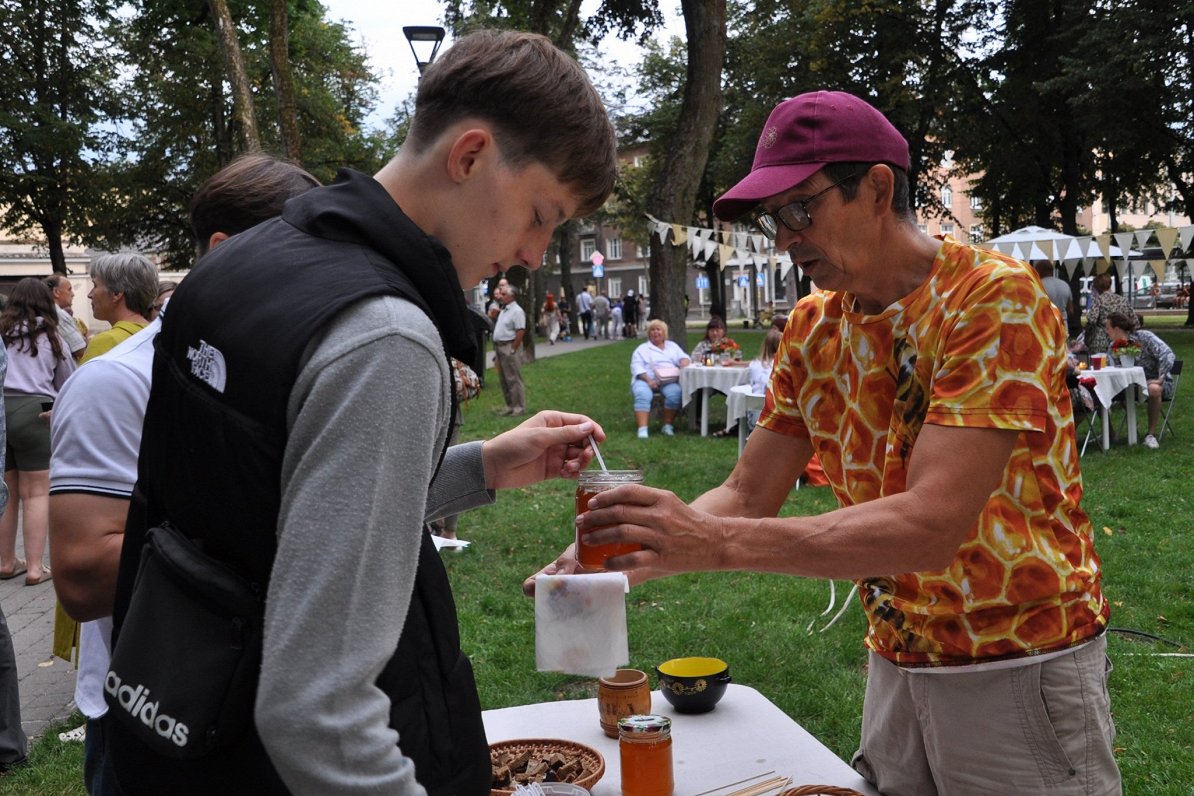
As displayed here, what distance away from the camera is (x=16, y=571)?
7.18 metres

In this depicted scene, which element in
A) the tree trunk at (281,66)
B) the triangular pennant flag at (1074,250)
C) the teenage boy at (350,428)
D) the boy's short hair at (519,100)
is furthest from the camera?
the triangular pennant flag at (1074,250)

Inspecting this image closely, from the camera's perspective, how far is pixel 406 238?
1.14m

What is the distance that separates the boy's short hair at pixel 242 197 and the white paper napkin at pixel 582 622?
112cm

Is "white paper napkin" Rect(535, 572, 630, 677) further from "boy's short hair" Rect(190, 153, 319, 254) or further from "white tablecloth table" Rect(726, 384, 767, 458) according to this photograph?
"white tablecloth table" Rect(726, 384, 767, 458)

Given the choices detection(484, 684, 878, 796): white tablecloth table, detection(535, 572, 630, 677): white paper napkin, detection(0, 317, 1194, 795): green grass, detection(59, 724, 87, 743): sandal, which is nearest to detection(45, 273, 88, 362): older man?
detection(0, 317, 1194, 795): green grass

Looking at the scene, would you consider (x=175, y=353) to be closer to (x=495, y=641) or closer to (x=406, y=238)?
(x=406, y=238)

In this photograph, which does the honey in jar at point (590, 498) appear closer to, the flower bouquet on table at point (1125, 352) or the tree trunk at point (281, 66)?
the flower bouquet on table at point (1125, 352)

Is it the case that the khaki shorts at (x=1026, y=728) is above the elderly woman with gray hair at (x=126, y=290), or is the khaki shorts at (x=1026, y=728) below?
below

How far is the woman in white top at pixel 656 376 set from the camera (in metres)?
12.9

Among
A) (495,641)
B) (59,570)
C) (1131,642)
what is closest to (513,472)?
(59,570)

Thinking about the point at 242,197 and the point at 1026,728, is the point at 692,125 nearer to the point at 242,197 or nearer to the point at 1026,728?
the point at 242,197

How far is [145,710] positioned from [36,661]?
539cm

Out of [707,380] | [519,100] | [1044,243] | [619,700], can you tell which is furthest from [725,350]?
[519,100]

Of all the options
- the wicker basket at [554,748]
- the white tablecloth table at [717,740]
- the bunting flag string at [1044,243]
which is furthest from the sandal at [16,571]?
the bunting flag string at [1044,243]
